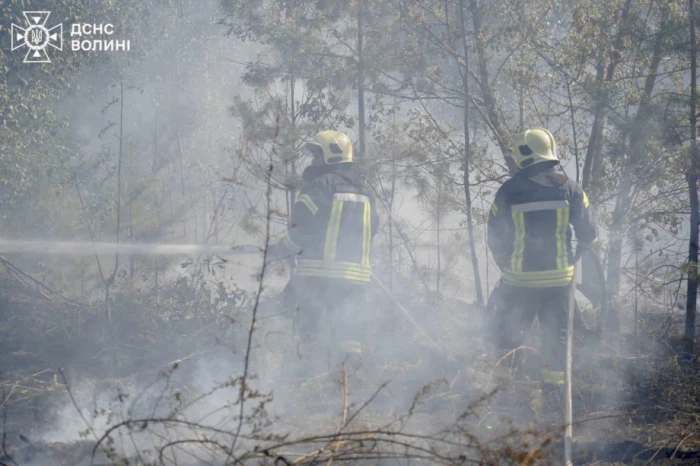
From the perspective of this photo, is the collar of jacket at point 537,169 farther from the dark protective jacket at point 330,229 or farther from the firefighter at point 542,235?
the dark protective jacket at point 330,229

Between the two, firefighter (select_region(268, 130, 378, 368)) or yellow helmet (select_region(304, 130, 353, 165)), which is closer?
firefighter (select_region(268, 130, 378, 368))

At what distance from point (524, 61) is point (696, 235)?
114 inches

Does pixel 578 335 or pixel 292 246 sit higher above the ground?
pixel 292 246

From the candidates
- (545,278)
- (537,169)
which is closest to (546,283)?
(545,278)

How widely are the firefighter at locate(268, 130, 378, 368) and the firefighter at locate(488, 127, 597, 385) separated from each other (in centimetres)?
119

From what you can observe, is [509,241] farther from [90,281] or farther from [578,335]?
[90,281]

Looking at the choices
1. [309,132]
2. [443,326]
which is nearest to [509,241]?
[443,326]

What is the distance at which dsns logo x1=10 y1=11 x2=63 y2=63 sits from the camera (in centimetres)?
991

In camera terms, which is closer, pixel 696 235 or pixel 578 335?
pixel 696 235

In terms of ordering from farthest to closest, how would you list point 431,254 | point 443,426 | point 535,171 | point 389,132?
1. point 431,254
2. point 389,132
3. point 535,171
4. point 443,426

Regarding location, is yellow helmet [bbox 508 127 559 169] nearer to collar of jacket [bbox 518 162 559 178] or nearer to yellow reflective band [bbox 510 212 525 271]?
collar of jacket [bbox 518 162 559 178]

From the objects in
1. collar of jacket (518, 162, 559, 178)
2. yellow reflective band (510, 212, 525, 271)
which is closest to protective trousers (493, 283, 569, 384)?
yellow reflective band (510, 212, 525, 271)

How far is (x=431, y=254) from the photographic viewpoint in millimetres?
10578

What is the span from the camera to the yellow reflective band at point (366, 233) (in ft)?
19.4
